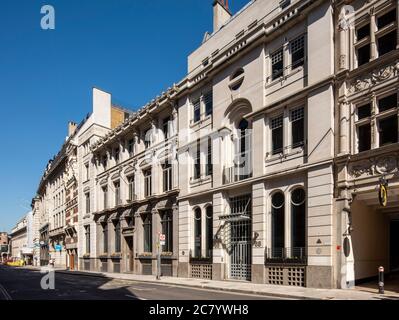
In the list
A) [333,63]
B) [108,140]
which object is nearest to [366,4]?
[333,63]

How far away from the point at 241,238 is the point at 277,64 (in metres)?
10.5

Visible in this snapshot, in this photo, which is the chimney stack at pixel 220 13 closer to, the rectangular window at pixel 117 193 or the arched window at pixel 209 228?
the arched window at pixel 209 228

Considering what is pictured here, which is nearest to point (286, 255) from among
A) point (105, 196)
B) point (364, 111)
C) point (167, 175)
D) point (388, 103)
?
point (364, 111)

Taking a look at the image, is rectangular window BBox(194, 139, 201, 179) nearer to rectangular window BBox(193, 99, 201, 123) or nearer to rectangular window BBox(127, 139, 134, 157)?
rectangular window BBox(193, 99, 201, 123)

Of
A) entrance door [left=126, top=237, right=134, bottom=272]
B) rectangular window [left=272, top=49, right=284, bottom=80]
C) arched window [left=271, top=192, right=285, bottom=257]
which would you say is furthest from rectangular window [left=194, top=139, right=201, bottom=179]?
entrance door [left=126, top=237, right=134, bottom=272]

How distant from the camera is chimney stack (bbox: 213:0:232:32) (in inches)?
1161

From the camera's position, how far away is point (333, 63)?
59.5ft

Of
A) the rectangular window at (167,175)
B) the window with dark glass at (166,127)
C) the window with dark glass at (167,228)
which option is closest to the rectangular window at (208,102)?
the window with dark glass at (166,127)

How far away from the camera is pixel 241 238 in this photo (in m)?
23.1

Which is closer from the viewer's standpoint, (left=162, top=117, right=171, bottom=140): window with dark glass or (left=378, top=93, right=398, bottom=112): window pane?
(left=378, top=93, right=398, bottom=112): window pane

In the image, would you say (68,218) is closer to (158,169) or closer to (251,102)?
(158,169)

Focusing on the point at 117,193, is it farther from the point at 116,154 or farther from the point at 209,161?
the point at 209,161

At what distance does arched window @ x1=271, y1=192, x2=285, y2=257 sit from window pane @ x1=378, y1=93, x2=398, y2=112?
22.1ft

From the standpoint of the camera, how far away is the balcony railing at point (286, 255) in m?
18.6
